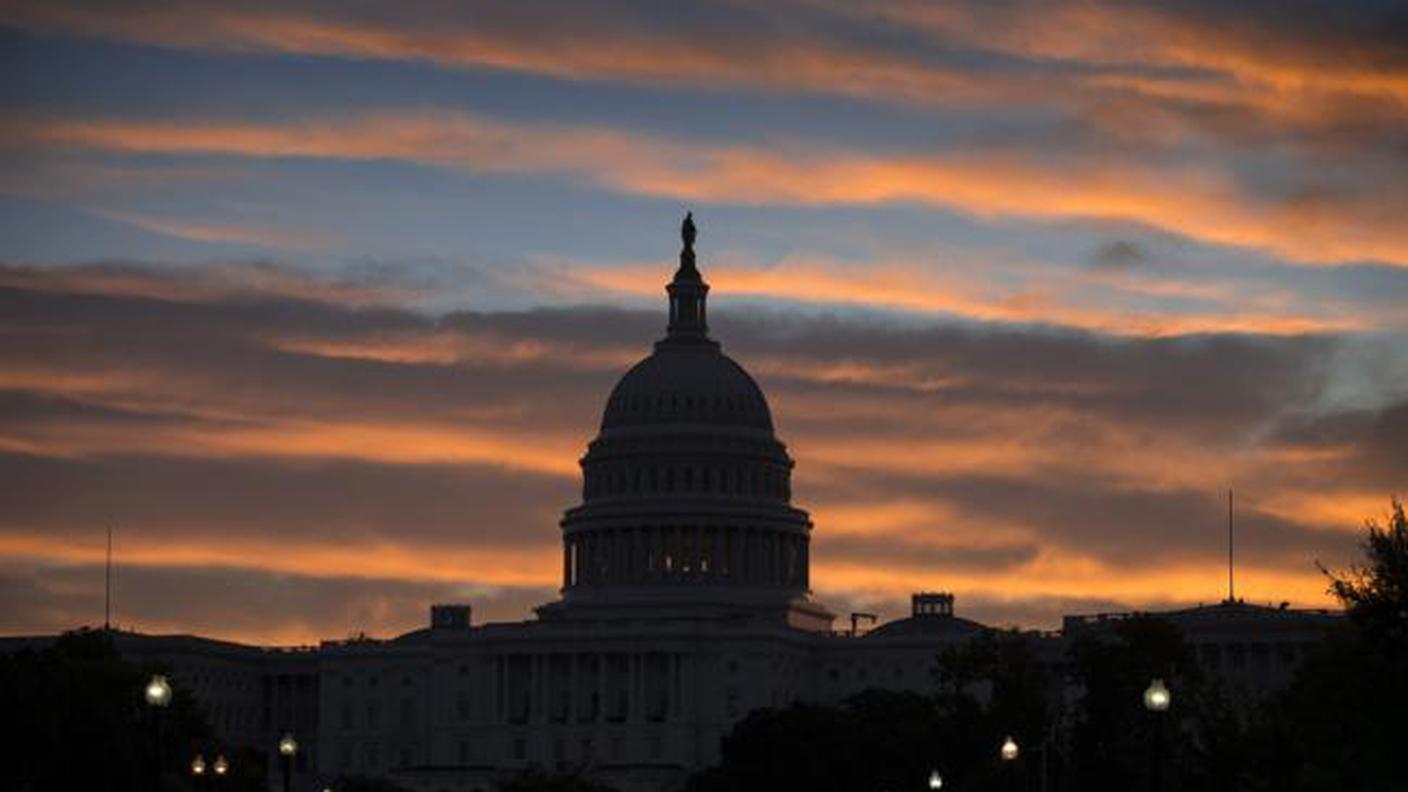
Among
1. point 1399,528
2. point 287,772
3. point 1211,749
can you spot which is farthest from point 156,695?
point 1211,749

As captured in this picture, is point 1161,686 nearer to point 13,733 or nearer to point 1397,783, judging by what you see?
point 1397,783

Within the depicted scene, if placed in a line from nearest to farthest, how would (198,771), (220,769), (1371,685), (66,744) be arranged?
(1371,685) → (198,771) → (220,769) → (66,744)

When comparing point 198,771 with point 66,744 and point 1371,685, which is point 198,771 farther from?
point 1371,685

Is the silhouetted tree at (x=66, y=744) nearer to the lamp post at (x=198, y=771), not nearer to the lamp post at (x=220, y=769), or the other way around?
the lamp post at (x=220, y=769)

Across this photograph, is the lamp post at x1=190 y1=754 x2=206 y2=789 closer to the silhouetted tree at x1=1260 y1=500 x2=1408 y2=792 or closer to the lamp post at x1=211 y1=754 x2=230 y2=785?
the lamp post at x1=211 y1=754 x2=230 y2=785

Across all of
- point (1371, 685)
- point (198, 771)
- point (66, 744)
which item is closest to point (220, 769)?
point (198, 771)

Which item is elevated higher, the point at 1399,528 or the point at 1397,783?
the point at 1399,528

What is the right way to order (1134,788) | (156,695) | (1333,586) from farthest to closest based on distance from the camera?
1. (1134,788)
2. (1333,586)
3. (156,695)

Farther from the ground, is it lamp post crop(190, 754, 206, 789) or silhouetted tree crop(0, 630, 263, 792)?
silhouetted tree crop(0, 630, 263, 792)

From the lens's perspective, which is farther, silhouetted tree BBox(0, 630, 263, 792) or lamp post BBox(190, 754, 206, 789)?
silhouetted tree BBox(0, 630, 263, 792)

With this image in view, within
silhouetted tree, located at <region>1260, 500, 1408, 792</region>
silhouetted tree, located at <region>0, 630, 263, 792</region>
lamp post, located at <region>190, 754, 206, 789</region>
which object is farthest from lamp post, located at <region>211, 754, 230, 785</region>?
silhouetted tree, located at <region>1260, 500, 1408, 792</region>

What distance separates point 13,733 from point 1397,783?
80.0m

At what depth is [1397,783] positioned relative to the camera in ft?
388

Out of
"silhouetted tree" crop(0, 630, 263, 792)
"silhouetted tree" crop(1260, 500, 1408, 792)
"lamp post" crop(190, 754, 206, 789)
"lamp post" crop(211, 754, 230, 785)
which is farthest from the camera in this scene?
"silhouetted tree" crop(0, 630, 263, 792)
